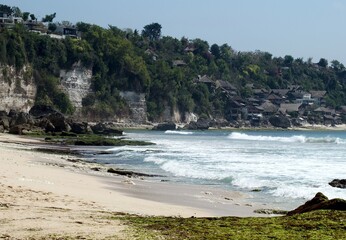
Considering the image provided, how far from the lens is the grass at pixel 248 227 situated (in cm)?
920

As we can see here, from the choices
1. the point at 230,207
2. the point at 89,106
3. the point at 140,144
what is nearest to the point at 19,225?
the point at 230,207

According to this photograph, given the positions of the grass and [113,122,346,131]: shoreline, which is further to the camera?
[113,122,346,131]: shoreline

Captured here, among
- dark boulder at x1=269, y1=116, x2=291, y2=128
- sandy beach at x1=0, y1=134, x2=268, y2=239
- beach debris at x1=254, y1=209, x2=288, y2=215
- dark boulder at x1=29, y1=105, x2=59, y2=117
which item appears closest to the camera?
sandy beach at x1=0, y1=134, x2=268, y2=239

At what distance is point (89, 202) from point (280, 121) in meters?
121

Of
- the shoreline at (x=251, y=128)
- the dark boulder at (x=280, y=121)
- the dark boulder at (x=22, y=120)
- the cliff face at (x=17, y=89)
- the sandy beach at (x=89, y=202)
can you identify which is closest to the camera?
the sandy beach at (x=89, y=202)

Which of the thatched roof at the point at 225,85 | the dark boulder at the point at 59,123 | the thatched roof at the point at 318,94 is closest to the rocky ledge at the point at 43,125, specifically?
the dark boulder at the point at 59,123

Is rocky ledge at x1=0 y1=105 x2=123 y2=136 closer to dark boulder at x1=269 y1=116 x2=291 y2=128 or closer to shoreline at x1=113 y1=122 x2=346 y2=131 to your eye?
shoreline at x1=113 y1=122 x2=346 y2=131

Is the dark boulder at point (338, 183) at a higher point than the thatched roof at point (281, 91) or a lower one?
lower

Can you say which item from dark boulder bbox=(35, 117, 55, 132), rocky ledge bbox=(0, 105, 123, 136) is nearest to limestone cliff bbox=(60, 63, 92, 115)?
rocky ledge bbox=(0, 105, 123, 136)

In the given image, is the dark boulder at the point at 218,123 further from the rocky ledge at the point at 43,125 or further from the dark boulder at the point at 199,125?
the rocky ledge at the point at 43,125

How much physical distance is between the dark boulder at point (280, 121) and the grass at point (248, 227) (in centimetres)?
12251

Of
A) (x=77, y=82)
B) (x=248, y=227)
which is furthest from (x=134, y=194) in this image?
(x=77, y=82)

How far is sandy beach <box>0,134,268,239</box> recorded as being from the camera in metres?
9.65

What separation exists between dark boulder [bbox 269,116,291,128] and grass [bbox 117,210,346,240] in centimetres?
12251
